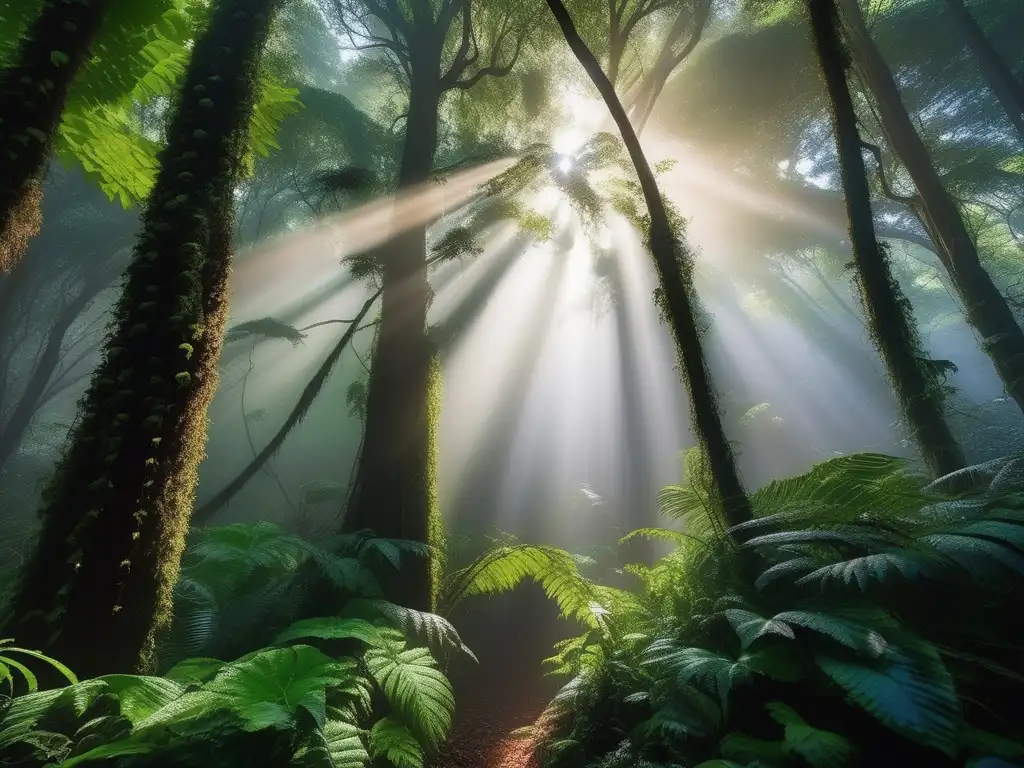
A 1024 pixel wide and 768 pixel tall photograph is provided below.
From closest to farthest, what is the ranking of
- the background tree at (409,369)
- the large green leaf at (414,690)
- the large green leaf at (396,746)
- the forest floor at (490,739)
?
the large green leaf at (396,746), the large green leaf at (414,690), the forest floor at (490,739), the background tree at (409,369)

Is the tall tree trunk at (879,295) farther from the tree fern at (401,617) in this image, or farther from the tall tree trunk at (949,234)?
the tree fern at (401,617)

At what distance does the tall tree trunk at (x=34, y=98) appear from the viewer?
6.75 feet

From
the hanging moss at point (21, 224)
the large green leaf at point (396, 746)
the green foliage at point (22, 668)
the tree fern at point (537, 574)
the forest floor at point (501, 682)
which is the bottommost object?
the forest floor at point (501, 682)

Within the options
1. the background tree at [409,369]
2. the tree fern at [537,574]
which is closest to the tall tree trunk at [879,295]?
the tree fern at [537,574]

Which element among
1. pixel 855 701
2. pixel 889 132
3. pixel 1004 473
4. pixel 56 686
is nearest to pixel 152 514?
pixel 56 686

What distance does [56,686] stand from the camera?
1744mm

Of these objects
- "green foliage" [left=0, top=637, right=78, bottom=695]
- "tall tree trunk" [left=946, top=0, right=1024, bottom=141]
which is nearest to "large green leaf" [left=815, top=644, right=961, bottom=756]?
"green foliage" [left=0, top=637, right=78, bottom=695]

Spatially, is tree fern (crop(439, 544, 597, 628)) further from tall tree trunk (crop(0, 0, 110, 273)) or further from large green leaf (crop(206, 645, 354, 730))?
tall tree trunk (crop(0, 0, 110, 273))

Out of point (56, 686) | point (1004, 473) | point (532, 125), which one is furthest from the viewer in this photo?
point (532, 125)

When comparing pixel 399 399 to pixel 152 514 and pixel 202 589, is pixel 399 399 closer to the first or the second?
pixel 202 589

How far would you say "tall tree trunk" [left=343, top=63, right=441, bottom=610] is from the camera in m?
4.46

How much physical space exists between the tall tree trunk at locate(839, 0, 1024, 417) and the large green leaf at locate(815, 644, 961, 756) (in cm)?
560

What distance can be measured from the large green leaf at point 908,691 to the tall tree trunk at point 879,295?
295 cm

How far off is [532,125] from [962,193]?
503 inches
